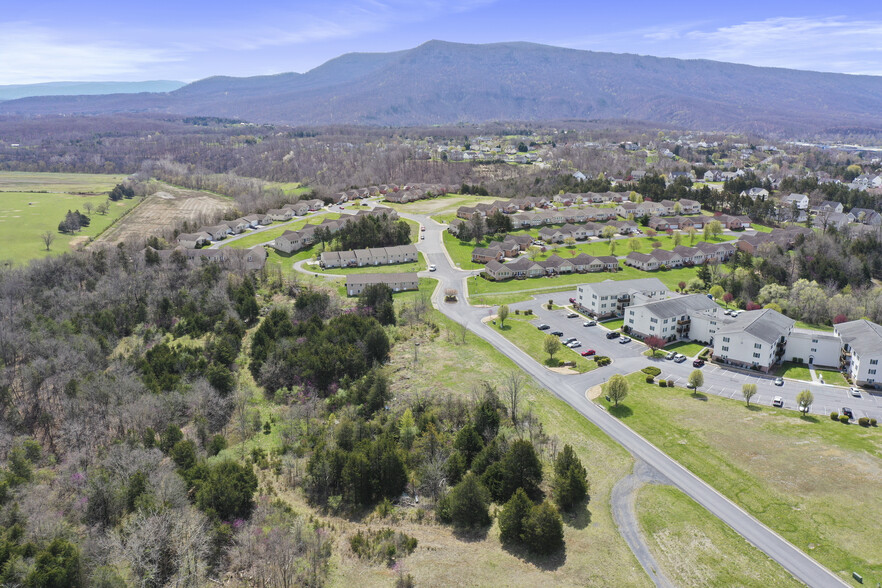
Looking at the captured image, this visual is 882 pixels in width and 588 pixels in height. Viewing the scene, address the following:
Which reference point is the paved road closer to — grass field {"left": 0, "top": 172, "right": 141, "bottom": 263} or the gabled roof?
the gabled roof

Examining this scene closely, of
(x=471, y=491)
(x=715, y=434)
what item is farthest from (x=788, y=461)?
(x=471, y=491)

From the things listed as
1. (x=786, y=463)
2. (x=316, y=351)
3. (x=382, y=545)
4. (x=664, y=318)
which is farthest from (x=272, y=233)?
(x=786, y=463)

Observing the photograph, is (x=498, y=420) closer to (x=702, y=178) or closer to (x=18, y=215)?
(x=18, y=215)

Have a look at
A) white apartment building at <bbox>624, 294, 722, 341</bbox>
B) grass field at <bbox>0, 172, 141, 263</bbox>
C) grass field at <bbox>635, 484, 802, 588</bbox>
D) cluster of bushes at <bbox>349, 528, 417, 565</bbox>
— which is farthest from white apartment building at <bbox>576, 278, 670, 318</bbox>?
grass field at <bbox>0, 172, 141, 263</bbox>

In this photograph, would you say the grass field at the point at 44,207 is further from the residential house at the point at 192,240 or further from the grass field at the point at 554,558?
the grass field at the point at 554,558

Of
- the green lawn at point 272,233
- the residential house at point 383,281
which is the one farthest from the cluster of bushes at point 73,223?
the residential house at point 383,281
